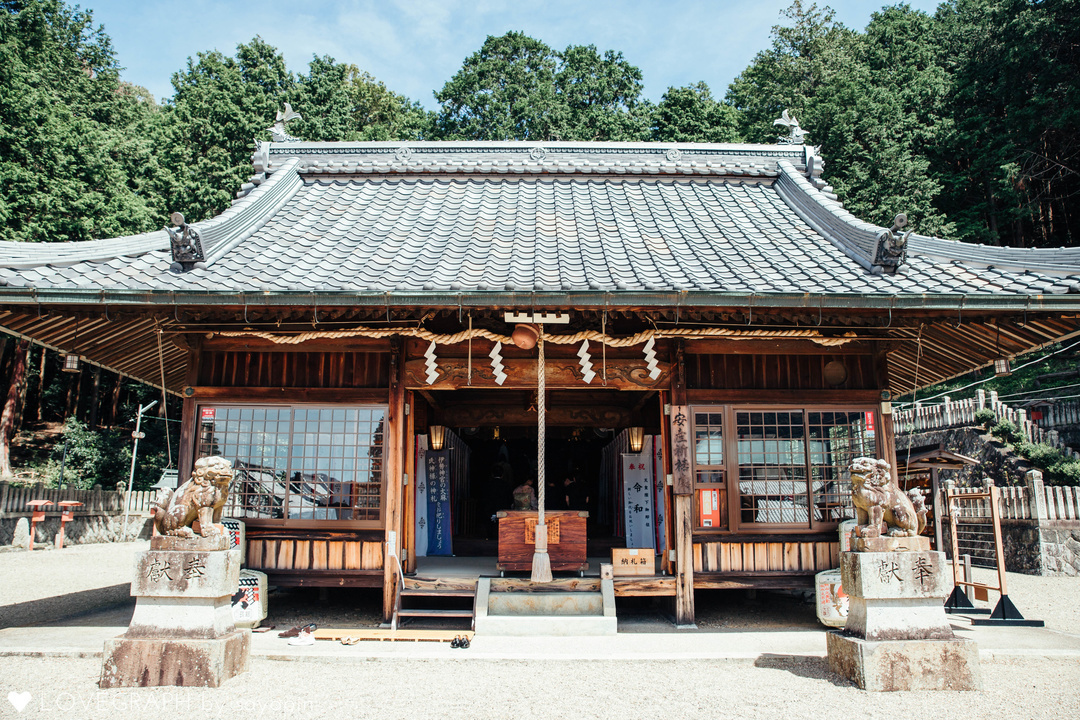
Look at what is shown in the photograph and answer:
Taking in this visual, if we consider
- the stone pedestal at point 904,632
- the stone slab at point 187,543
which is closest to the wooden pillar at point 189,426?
the stone slab at point 187,543

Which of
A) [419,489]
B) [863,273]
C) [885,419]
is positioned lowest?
[419,489]

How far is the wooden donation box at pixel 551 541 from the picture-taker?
892 cm

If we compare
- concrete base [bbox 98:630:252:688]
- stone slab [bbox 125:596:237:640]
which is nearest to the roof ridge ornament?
stone slab [bbox 125:596:237:640]

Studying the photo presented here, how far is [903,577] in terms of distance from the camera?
5652mm

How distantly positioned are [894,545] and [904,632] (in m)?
0.74

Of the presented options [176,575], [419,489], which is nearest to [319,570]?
[176,575]

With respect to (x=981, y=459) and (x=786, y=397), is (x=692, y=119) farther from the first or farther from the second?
(x=786, y=397)

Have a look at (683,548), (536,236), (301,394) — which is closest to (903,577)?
(683,548)

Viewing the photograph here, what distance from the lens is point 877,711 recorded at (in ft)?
16.5

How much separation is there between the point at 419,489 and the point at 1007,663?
350 inches

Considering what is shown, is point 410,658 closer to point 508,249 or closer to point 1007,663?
point 508,249

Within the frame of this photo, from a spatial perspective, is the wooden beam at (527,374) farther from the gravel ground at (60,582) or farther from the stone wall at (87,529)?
the stone wall at (87,529)

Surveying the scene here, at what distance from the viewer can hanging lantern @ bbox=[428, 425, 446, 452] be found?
12.4 metres

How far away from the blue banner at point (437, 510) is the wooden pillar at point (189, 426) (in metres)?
4.60
